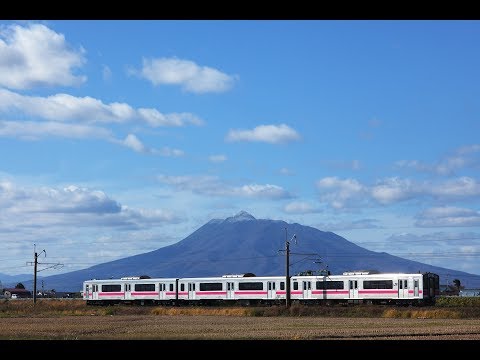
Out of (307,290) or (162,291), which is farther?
(162,291)

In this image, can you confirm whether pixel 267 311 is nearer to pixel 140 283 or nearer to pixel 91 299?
pixel 140 283

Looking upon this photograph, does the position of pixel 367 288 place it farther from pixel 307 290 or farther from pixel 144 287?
pixel 144 287

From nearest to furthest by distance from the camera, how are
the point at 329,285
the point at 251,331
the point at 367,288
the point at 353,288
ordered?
1. the point at 251,331
2. the point at 367,288
3. the point at 353,288
4. the point at 329,285

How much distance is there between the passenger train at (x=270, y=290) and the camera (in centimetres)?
6619

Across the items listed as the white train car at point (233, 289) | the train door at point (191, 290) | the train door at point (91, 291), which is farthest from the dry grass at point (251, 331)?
the train door at point (91, 291)

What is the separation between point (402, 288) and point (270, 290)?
43.3 feet

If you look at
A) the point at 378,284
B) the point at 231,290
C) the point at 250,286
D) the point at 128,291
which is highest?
the point at 378,284

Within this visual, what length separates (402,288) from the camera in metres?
65.8

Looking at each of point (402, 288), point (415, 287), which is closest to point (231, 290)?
point (402, 288)

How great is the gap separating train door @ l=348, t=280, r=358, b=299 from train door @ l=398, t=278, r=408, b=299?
4.06 meters
